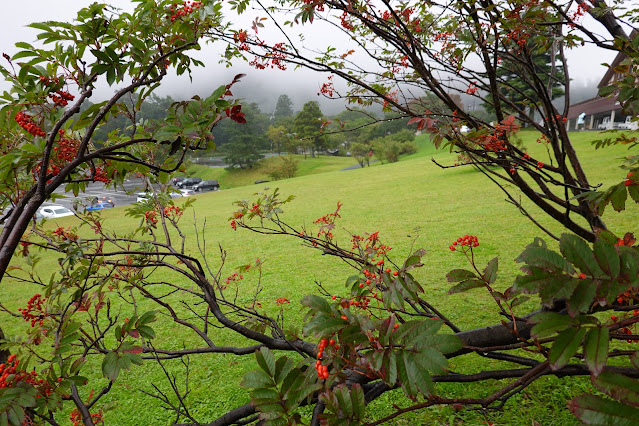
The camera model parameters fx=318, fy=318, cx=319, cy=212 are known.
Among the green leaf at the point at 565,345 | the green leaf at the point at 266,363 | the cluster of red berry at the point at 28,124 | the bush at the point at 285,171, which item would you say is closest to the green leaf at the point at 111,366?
the green leaf at the point at 266,363

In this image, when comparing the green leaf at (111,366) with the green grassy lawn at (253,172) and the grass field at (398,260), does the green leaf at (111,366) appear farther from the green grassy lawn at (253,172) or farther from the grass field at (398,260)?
the green grassy lawn at (253,172)

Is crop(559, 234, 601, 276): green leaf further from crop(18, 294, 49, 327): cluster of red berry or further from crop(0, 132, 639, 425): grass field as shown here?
crop(18, 294, 49, 327): cluster of red berry

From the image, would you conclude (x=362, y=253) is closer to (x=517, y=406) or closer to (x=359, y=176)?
(x=517, y=406)

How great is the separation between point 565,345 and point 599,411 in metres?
0.08

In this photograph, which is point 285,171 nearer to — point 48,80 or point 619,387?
point 48,80

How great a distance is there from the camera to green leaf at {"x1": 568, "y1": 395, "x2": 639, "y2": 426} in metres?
0.41

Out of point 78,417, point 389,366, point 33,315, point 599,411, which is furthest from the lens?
point 33,315

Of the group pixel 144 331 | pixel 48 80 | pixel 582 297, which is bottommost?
pixel 144 331

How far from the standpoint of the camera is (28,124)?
1.00 metres

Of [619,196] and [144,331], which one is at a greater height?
[619,196]

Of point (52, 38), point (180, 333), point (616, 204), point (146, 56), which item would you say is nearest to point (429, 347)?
point (616, 204)

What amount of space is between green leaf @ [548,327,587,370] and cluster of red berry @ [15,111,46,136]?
1.42m

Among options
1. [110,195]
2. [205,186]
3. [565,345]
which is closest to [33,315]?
[565,345]

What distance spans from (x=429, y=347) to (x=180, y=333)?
4.19 meters
